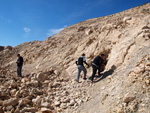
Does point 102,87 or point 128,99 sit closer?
point 128,99

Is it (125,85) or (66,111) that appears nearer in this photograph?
(125,85)

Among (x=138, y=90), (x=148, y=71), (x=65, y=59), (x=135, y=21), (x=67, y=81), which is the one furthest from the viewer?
(x=65, y=59)

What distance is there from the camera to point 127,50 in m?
5.66

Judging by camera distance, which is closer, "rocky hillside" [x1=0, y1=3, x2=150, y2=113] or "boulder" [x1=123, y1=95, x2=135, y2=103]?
"boulder" [x1=123, y1=95, x2=135, y2=103]

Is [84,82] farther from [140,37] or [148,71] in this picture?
[140,37]

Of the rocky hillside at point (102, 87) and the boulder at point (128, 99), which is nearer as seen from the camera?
the boulder at point (128, 99)

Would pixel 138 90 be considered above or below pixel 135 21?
below

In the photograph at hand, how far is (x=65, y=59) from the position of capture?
888 centimetres

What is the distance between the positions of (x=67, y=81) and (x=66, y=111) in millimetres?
2587

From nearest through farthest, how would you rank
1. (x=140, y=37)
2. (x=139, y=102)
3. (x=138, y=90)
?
(x=139, y=102)
(x=138, y=90)
(x=140, y=37)

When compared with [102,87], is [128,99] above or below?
below

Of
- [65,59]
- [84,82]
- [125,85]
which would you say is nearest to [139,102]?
→ [125,85]

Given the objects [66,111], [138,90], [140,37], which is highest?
[140,37]

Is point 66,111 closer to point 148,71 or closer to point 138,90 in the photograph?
point 138,90
